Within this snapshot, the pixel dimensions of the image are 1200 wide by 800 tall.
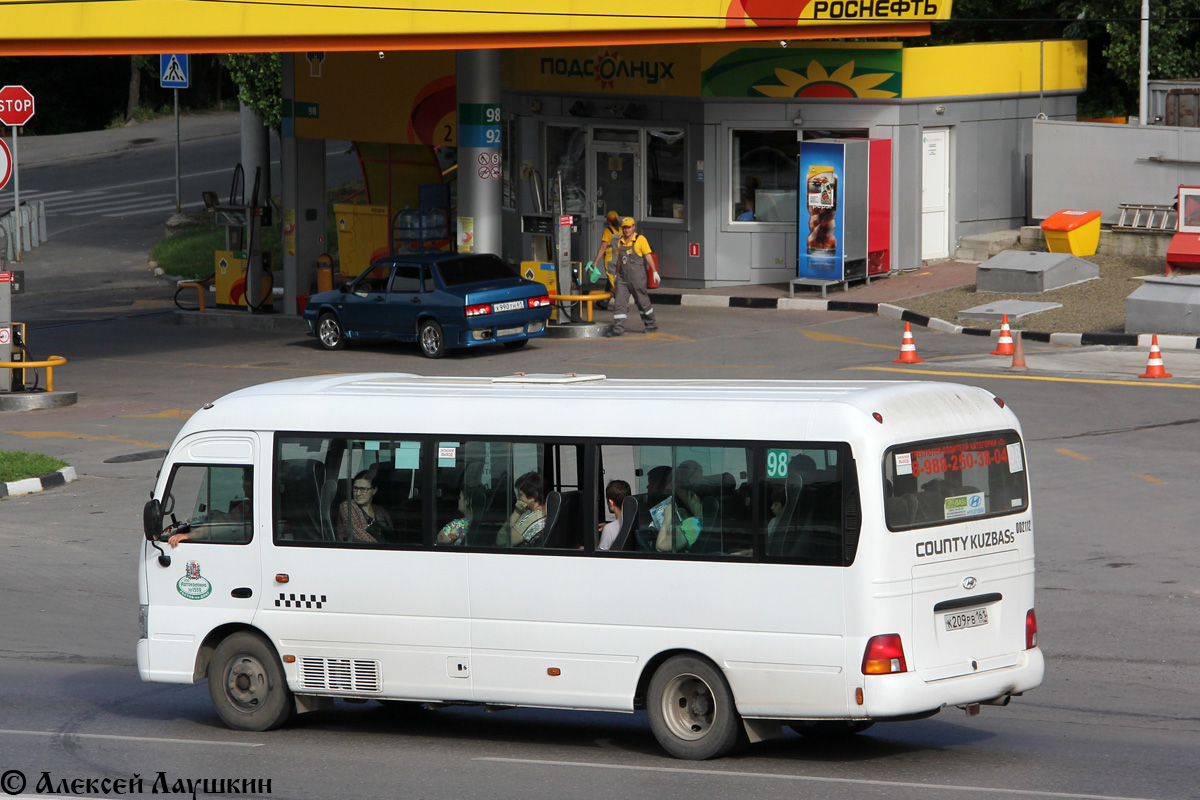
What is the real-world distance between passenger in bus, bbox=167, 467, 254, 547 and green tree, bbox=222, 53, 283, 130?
29082 mm

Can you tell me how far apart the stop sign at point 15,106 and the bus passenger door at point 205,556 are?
80.3 feet

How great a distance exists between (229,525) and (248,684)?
0.97 metres

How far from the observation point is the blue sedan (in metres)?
24.1

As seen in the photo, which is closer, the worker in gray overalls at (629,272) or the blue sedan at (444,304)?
the blue sedan at (444,304)

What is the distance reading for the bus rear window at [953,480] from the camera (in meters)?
8.08

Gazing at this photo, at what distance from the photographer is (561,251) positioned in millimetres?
26297

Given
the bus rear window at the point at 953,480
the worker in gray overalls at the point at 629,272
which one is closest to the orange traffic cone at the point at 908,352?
the worker in gray overalls at the point at 629,272

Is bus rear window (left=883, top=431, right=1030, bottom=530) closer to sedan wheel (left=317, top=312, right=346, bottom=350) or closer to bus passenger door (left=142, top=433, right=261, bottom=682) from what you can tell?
bus passenger door (left=142, top=433, right=261, bottom=682)

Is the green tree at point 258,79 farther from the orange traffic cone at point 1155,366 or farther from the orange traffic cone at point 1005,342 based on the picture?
the orange traffic cone at point 1155,366

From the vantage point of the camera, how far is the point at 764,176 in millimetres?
30141

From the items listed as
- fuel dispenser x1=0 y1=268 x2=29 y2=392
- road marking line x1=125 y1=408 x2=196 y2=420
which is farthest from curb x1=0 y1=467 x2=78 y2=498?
A: fuel dispenser x1=0 y1=268 x2=29 y2=392

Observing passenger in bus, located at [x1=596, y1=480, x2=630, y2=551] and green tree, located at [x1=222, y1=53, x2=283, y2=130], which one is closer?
passenger in bus, located at [x1=596, y1=480, x2=630, y2=551]


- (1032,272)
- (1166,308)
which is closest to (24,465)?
(1166,308)

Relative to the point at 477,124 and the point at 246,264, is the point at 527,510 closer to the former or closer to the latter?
the point at 477,124
